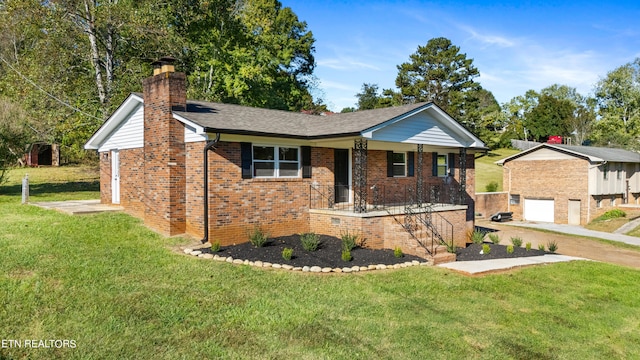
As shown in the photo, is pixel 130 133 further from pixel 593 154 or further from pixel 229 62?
pixel 593 154

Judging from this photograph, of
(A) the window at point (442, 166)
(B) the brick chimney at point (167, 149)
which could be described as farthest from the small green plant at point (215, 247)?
(A) the window at point (442, 166)

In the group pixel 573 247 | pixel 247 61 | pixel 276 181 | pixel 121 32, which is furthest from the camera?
pixel 247 61

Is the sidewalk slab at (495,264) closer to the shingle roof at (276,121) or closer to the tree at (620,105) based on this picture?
the shingle roof at (276,121)

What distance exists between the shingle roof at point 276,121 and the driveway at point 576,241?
9.70 m

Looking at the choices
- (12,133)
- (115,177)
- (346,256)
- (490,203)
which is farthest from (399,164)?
(12,133)

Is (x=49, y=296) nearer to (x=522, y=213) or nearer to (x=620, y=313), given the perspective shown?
(x=620, y=313)

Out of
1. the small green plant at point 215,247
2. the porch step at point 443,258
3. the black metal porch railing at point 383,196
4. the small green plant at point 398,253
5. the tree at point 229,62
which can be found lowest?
the porch step at point 443,258

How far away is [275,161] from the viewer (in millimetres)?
13352

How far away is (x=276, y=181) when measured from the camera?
13.2 metres

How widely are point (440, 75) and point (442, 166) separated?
34.5 metres

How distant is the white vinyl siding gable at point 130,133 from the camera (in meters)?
14.3

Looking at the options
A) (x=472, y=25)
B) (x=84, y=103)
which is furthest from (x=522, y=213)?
(x=84, y=103)

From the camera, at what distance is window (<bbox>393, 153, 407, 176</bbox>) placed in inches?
666

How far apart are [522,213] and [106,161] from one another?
28587 millimetres
